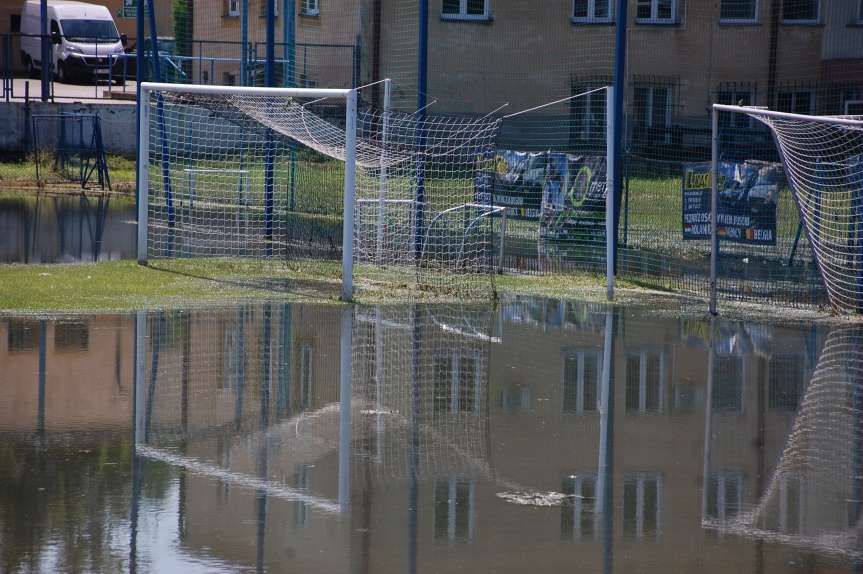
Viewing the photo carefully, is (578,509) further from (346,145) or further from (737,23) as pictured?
(737,23)

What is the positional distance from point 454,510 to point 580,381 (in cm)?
351

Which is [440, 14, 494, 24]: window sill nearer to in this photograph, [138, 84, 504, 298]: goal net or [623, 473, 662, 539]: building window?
[138, 84, 504, 298]: goal net

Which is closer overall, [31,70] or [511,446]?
[511,446]

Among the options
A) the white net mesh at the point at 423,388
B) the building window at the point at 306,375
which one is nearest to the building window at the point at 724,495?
the white net mesh at the point at 423,388

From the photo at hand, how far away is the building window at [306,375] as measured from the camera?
9.24 m

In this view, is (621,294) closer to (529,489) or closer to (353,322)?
(353,322)

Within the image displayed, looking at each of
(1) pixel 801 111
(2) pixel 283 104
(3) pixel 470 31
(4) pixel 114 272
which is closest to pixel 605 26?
(3) pixel 470 31

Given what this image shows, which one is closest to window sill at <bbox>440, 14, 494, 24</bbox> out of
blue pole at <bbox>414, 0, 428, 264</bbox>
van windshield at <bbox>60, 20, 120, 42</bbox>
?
blue pole at <bbox>414, 0, 428, 264</bbox>

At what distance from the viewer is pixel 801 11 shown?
30.6 meters

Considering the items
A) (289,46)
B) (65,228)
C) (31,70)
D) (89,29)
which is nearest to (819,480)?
(65,228)

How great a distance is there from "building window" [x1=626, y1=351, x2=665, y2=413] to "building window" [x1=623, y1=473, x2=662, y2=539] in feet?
5.73

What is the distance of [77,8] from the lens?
41.1 meters

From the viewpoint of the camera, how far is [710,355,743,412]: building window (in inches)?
376

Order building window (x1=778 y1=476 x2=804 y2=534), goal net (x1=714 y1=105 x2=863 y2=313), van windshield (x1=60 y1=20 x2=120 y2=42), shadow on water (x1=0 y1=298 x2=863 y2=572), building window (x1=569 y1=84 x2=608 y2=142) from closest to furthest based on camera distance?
1. shadow on water (x1=0 y1=298 x2=863 y2=572)
2. building window (x1=778 y1=476 x2=804 y2=534)
3. goal net (x1=714 y1=105 x2=863 y2=313)
4. building window (x1=569 y1=84 x2=608 y2=142)
5. van windshield (x1=60 y1=20 x2=120 y2=42)
